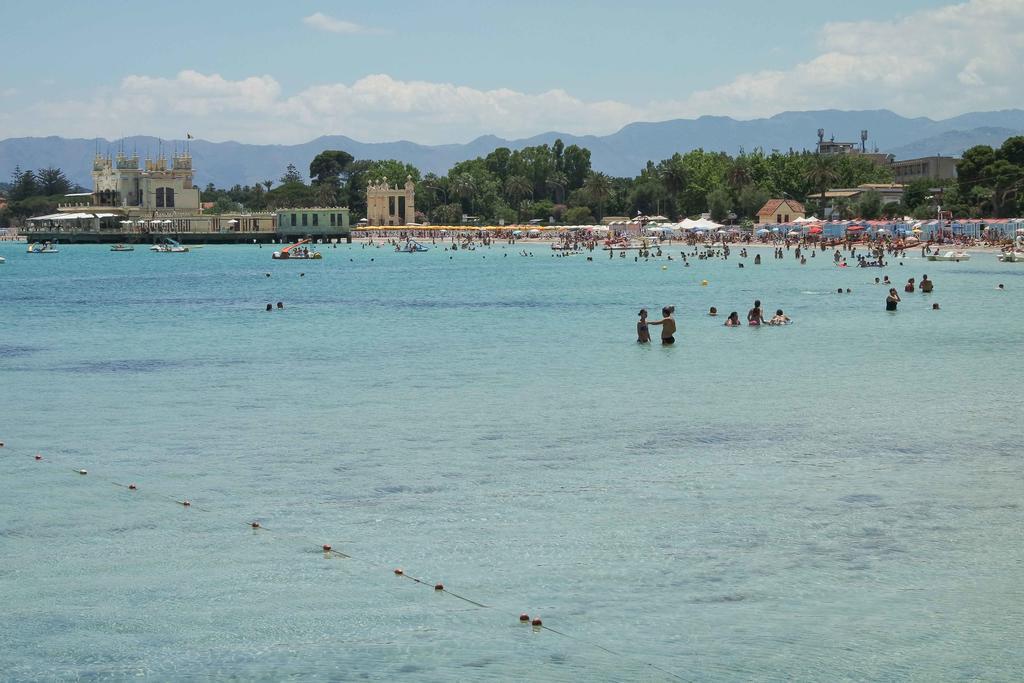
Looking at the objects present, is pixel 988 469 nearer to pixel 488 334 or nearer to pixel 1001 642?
pixel 1001 642

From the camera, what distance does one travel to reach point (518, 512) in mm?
16531

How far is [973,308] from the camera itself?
52.1m

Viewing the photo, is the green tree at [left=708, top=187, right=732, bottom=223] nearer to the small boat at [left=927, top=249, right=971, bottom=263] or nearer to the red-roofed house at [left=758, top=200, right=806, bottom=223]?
the red-roofed house at [left=758, top=200, right=806, bottom=223]

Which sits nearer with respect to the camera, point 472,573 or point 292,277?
point 472,573

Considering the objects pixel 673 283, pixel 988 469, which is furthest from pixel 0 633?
pixel 673 283

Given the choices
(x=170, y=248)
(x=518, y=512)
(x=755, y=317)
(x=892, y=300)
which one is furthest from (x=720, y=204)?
(x=518, y=512)

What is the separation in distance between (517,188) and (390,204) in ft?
65.4

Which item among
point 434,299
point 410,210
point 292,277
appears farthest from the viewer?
point 410,210

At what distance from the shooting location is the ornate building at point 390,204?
18925cm

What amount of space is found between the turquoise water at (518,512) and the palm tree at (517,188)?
157 m

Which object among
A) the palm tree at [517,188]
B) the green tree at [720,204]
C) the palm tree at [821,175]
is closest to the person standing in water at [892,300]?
the palm tree at [821,175]

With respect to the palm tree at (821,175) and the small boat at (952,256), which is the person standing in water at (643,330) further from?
the palm tree at (821,175)

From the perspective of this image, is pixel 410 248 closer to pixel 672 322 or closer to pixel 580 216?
pixel 580 216

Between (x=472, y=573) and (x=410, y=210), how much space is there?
178m
